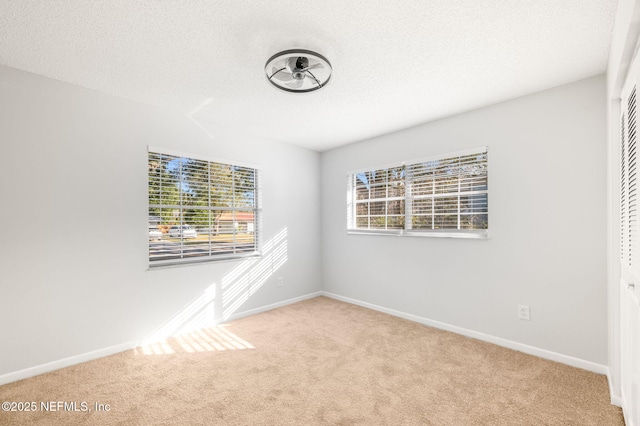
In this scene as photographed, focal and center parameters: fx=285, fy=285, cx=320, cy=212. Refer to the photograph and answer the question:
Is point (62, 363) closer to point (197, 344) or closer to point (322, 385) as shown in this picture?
point (197, 344)

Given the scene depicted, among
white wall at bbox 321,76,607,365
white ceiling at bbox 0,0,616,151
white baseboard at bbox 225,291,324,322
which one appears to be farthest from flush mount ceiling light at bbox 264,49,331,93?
white baseboard at bbox 225,291,324,322

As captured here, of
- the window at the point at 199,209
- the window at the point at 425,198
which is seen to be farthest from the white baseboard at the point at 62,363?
the window at the point at 425,198

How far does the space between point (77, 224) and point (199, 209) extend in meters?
1.17

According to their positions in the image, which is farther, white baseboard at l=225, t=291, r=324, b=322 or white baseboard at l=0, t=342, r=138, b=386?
white baseboard at l=225, t=291, r=324, b=322

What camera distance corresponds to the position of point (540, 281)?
2709 mm

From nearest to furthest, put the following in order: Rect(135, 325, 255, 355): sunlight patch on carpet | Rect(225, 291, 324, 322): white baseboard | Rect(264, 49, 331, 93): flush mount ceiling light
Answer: Rect(264, 49, 331, 93): flush mount ceiling light → Rect(135, 325, 255, 355): sunlight patch on carpet → Rect(225, 291, 324, 322): white baseboard

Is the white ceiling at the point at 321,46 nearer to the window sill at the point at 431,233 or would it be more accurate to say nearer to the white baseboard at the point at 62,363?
the window sill at the point at 431,233

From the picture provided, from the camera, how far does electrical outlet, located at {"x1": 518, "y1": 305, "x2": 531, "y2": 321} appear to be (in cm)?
277

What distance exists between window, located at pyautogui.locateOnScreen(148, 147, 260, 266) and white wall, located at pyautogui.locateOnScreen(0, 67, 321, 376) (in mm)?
141

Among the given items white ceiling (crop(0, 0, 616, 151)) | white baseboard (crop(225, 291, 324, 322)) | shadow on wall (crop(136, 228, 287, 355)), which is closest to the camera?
white ceiling (crop(0, 0, 616, 151))

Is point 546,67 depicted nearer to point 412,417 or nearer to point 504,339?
point 504,339

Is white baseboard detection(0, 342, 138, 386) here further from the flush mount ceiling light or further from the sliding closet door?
the sliding closet door

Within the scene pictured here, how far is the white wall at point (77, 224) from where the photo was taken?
7.77 feet

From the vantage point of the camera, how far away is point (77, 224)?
266cm
